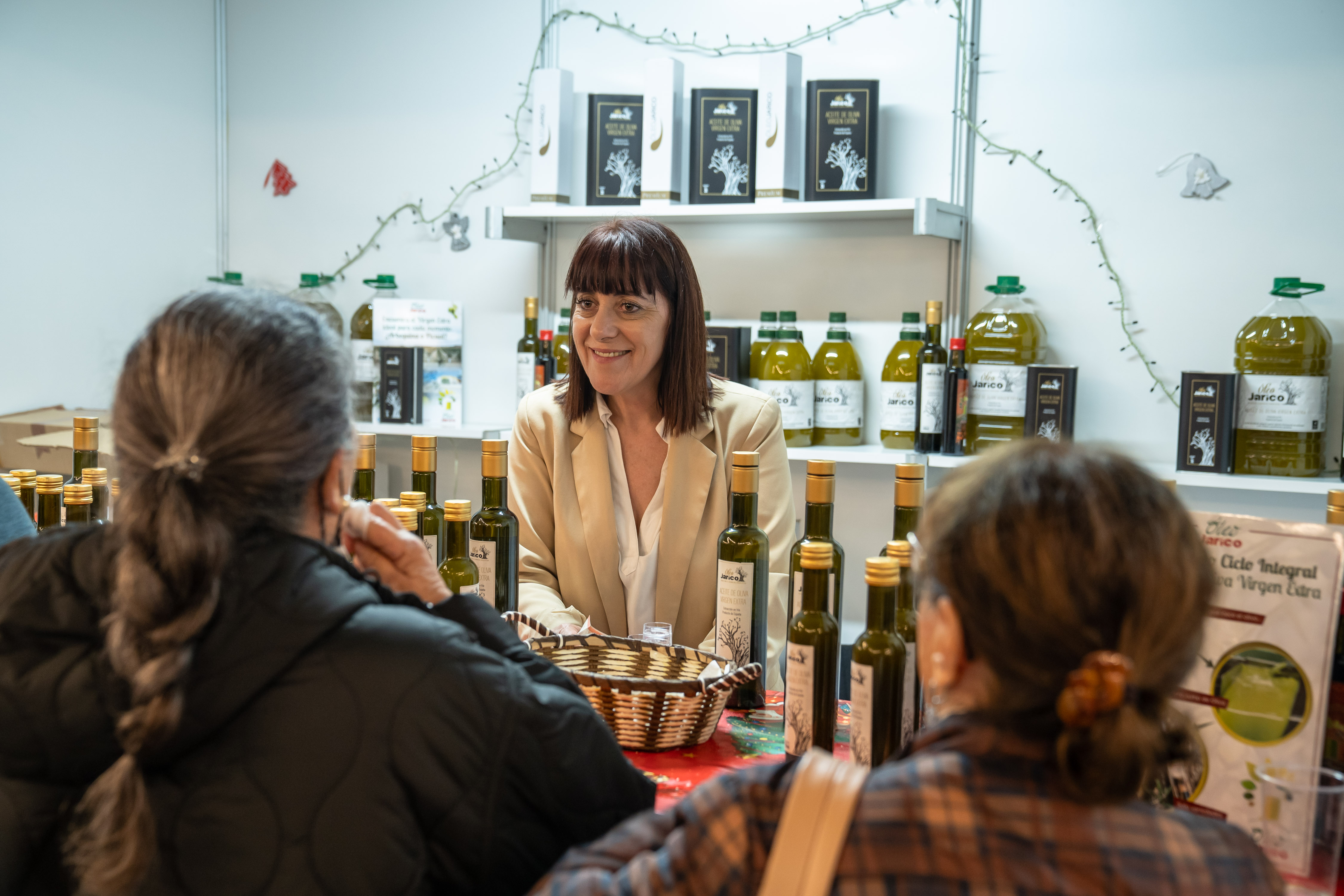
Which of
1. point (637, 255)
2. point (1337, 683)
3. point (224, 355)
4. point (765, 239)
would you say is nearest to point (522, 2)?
point (765, 239)

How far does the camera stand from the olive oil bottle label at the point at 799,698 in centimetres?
109

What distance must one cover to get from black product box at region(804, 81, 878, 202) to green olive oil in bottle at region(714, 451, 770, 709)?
1488 mm

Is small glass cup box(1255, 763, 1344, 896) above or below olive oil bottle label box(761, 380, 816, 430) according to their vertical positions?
below

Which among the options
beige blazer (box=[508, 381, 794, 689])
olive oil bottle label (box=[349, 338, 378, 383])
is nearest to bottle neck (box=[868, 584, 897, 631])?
beige blazer (box=[508, 381, 794, 689])

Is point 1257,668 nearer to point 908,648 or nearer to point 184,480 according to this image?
point 908,648

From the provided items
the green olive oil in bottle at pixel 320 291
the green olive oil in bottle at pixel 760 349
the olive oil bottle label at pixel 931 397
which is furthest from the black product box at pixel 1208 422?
the green olive oil in bottle at pixel 320 291

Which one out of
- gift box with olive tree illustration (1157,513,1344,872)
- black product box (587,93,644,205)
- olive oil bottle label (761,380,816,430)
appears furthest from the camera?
black product box (587,93,644,205)

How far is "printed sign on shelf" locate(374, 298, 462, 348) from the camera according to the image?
307 cm

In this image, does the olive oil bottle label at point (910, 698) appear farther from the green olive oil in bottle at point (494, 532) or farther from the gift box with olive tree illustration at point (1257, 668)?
the green olive oil in bottle at point (494, 532)

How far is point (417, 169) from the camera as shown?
10.7 feet

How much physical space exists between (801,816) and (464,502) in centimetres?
72

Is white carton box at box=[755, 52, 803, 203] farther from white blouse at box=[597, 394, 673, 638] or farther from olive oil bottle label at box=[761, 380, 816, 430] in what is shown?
white blouse at box=[597, 394, 673, 638]

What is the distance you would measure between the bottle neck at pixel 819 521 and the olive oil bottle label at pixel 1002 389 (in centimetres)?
139

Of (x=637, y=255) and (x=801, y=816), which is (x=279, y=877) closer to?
(x=801, y=816)
